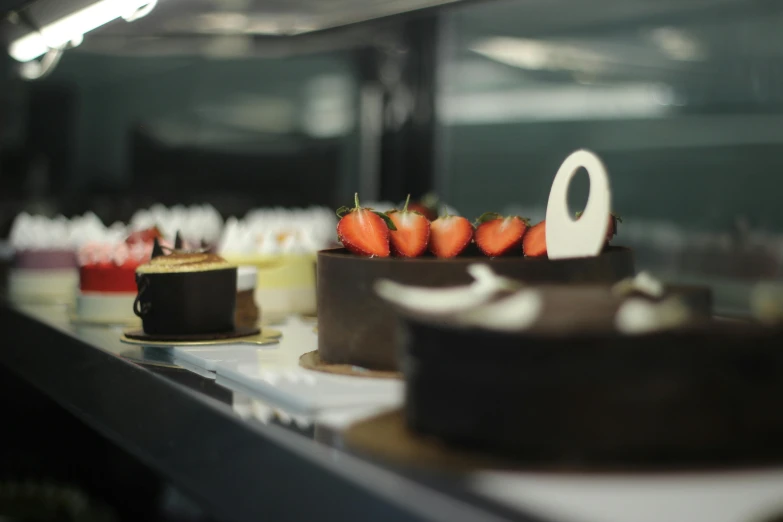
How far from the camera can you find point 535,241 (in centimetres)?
119

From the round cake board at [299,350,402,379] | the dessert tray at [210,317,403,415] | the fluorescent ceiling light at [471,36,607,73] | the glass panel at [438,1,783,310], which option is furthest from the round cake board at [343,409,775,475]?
the fluorescent ceiling light at [471,36,607,73]

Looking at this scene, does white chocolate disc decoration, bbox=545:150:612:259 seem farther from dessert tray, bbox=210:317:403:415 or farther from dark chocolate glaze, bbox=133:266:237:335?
dark chocolate glaze, bbox=133:266:237:335

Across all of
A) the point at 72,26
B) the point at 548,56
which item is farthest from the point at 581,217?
the point at 548,56

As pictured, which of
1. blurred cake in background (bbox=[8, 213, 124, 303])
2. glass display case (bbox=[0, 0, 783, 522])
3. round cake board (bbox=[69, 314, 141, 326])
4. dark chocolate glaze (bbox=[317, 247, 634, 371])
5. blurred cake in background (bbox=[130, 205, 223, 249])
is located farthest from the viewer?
blurred cake in background (bbox=[130, 205, 223, 249])

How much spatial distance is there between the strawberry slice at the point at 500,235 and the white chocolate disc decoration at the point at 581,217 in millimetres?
65

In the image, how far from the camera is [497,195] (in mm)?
5172

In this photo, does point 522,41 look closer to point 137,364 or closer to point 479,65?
point 479,65

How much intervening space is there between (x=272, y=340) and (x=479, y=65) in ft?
14.1

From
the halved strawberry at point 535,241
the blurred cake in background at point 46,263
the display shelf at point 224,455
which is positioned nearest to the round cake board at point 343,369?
the display shelf at point 224,455

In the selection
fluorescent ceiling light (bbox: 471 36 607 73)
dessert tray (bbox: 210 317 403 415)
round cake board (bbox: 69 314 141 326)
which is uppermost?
fluorescent ceiling light (bbox: 471 36 607 73)

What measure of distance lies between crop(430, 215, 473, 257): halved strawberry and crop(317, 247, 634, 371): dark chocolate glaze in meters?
0.04

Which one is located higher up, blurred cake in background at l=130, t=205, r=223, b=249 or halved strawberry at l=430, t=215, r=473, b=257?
halved strawberry at l=430, t=215, r=473, b=257

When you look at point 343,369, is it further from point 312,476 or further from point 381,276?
point 312,476

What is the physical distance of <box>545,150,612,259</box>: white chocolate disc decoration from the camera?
1033 millimetres
